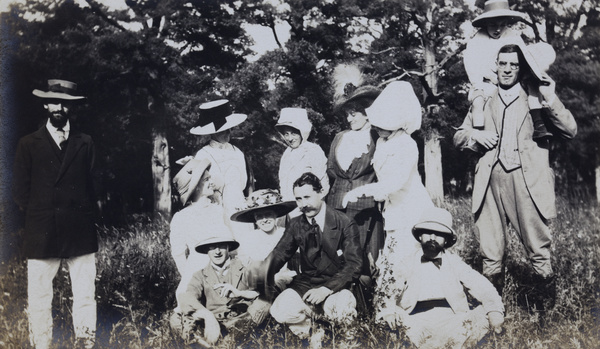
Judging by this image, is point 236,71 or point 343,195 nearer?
point 343,195

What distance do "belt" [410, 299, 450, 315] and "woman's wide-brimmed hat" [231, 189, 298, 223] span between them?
1719 mm

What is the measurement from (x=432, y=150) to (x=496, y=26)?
155 cm

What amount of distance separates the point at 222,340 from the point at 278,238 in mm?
1253

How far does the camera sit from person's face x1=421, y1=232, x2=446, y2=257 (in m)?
7.22

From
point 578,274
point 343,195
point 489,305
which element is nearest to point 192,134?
point 343,195

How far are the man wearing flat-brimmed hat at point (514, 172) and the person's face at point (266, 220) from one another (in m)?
2.23

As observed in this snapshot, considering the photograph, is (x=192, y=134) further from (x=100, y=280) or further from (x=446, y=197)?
(x=446, y=197)

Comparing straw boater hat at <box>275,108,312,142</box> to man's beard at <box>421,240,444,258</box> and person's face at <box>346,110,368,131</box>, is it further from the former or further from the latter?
man's beard at <box>421,240,444,258</box>

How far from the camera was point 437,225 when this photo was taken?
7219 mm

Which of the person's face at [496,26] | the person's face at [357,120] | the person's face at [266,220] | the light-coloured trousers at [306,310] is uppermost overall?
the person's face at [496,26]

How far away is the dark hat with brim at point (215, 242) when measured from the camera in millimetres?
7348

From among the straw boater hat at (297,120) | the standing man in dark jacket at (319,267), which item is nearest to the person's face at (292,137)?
the straw boater hat at (297,120)

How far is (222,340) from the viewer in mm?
7184

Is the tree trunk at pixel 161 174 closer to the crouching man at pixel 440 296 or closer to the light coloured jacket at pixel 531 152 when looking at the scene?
the crouching man at pixel 440 296
